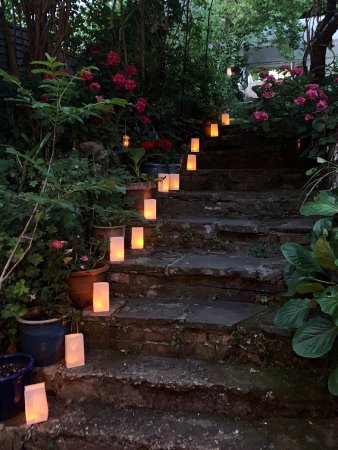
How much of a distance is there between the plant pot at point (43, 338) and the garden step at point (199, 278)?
0.50m

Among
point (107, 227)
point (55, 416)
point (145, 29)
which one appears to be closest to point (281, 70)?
point (145, 29)

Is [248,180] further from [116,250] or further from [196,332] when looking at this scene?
[196,332]

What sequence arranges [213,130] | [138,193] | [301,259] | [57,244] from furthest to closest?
[213,130]
[138,193]
[57,244]
[301,259]

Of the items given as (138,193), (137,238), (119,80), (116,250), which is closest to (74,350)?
(116,250)

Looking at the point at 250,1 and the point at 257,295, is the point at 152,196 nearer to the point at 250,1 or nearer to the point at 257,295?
the point at 257,295

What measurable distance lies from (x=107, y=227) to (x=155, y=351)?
33.8 inches

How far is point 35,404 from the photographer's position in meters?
1.60

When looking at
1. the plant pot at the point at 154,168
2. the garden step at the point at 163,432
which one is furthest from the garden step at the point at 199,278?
the plant pot at the point at 154,168

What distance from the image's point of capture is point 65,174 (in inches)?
87.9

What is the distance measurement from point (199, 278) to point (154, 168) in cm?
141

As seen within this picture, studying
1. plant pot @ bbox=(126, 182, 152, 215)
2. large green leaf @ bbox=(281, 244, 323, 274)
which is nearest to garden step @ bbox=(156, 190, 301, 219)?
plant pot @ bbox=(126, 182, 152, 215)

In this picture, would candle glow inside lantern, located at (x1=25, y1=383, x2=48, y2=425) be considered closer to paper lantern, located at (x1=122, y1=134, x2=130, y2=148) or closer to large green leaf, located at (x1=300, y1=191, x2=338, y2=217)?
large green leaf, located at (x1=300, y1=191, x2=338, y2=217)

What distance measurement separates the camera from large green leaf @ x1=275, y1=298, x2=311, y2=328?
158 cm

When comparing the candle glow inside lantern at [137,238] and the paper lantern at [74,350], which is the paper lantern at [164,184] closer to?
the candle glow inside lantern at [137,238]
